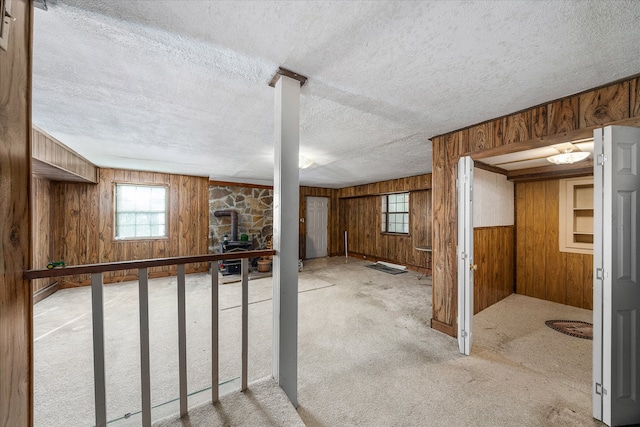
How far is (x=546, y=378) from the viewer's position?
2.04 metres

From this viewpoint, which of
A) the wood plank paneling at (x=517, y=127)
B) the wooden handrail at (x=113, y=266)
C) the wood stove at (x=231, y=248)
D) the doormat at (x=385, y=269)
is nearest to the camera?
the wooden handrail at (x=113, y=266)

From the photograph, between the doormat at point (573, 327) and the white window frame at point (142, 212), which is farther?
the white window frame at point (142, 212)

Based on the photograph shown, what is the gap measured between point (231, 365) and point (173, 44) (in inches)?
101

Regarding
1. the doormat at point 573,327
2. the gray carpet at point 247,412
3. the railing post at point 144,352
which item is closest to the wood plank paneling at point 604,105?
the doormat at point 573,327

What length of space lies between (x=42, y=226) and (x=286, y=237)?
5.15 metres

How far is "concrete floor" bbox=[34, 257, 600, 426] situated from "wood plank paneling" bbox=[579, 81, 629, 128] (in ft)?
6.99

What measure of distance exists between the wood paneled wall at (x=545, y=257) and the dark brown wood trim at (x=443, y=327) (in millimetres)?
2532

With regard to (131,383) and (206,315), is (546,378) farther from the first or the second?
(206,315)

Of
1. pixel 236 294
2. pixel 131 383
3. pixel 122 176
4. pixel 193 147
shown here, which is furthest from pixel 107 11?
pixel 122 176

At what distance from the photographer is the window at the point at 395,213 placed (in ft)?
21.4

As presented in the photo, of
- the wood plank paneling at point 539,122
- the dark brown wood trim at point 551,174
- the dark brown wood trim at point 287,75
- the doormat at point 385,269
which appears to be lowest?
the doormat at point 385,269

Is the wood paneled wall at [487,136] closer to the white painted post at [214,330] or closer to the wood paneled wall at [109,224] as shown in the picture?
the white painted post at [214,330]

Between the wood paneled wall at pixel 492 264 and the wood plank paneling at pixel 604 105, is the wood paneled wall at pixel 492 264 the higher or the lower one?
the lower one

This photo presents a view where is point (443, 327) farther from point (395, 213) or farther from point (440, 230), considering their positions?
point (395, 213)
